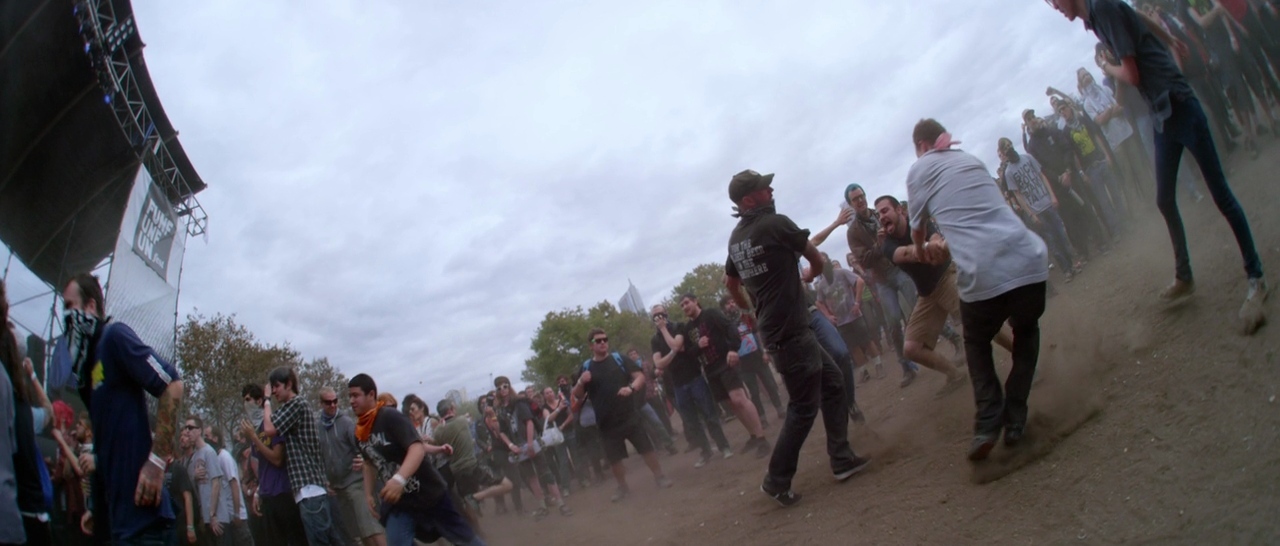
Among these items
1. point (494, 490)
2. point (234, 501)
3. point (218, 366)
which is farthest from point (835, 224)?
point (218, 366)

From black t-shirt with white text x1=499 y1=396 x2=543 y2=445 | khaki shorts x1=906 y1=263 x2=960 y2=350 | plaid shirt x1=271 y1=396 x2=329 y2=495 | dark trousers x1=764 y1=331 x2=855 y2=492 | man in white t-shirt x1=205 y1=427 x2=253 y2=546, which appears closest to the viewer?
dark trousers x1=764 y1=331 x2=855 y2=492

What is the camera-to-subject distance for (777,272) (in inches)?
172

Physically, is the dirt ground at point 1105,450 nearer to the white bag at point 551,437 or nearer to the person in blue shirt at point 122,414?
the person in blue shirt at point 122,414

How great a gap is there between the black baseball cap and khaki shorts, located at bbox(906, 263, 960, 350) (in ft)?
5.01

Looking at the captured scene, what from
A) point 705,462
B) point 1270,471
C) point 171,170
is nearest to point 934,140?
A: point 1270,471

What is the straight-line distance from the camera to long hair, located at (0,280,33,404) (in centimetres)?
269

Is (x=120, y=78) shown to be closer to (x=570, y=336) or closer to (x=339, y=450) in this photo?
(x=339, y=450)

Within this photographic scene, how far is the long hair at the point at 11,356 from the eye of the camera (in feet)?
8.82

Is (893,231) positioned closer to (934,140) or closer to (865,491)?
(934,140)

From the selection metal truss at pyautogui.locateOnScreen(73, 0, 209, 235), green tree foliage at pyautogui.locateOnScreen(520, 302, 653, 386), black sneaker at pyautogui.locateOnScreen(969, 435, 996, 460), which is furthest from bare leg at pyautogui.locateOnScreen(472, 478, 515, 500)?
green tree foliage at pyautogui.locateOnScreen(520, 302, 653, 386)

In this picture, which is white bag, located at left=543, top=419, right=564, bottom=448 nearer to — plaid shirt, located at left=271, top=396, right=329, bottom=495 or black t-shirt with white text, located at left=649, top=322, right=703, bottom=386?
black t-shirt with white text, located at left=649, top=322, right=703, bottom=386

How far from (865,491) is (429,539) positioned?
2764mm

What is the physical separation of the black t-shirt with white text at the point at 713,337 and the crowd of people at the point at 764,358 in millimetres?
27

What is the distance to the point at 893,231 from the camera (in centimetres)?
515
